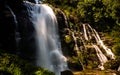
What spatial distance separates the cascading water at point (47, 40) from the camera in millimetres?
25700

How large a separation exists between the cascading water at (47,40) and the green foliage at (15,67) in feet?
39.9

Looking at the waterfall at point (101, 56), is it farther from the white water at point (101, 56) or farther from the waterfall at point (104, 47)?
the waterfall at point (104, 47)

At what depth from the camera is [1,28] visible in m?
21.3

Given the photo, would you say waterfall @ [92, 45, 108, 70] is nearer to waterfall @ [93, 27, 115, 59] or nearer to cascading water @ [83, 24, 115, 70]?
cascading water @ [83, 24, 115, 70]

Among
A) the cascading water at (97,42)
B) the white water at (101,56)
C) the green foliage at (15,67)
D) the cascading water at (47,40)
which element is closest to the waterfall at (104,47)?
the cascading water at (97,42)

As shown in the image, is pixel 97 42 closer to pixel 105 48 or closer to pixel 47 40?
pixel 105 48

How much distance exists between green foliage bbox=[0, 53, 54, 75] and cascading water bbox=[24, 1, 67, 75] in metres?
12.2


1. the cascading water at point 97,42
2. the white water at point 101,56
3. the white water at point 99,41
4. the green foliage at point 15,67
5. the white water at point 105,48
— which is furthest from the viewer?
the white water at point 99,41

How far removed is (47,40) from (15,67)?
15435 millimetres

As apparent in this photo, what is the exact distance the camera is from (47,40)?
27.5 metres

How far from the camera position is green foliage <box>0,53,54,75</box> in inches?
470

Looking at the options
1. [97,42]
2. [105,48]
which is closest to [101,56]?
[105,48]

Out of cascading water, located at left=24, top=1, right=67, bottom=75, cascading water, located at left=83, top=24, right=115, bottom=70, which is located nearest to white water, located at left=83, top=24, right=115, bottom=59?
cascading water, located at left=83, top=24, right=115, bottom=70

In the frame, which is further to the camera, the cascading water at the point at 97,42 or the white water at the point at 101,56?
the cascading water at the point at 97,42
